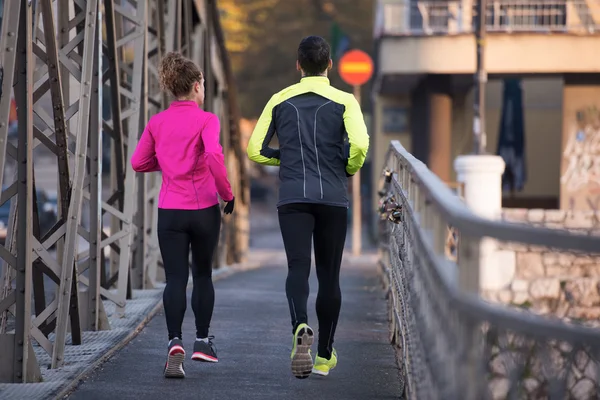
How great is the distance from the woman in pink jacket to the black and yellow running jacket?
1.22 feet

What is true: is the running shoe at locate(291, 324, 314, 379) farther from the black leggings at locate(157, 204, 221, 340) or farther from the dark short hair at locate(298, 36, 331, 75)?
the dark short hair at locate(298, 36, 331, 75)

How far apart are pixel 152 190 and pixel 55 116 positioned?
5.40 metres

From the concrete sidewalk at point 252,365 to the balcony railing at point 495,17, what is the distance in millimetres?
17670

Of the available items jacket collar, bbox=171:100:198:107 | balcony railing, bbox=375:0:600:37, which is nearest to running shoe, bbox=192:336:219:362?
jacket collar, bbox=171:100:198:107

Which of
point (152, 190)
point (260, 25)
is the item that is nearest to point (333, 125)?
point (152, 190)

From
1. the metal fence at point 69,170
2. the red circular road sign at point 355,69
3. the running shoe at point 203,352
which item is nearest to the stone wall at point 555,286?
the running shoe at point 203,352

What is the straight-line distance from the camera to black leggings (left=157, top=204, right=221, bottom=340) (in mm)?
6859

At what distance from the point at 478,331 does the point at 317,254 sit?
11.5ft

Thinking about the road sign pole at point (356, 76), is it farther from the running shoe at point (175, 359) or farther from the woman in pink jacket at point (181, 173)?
the running shoe at point (175, 359)

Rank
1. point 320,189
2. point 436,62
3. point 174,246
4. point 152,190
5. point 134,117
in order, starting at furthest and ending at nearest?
point 436,62
point 152,190
point 134,117
point 174,246
point 320,189

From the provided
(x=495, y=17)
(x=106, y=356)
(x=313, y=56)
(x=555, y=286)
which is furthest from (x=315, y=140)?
(x=495, y=17)

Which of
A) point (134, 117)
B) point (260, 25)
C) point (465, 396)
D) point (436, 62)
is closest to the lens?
point (465, 396)

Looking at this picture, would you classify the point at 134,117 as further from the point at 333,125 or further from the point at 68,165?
the point at 333,125

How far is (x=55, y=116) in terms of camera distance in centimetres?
703
